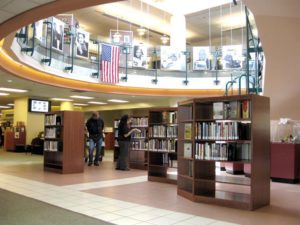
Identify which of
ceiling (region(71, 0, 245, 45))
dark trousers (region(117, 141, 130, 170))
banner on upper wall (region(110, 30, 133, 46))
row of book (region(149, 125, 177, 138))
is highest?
ceiling (region(71, 0, 245, 45))

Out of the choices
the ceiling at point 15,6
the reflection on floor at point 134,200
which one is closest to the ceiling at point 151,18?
the reflection on floor at point 134,200

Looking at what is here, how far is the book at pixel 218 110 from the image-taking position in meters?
5.70

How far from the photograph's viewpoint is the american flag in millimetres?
13383

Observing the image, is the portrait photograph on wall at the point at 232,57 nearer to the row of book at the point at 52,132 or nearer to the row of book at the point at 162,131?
the row of book at the point at 162,131

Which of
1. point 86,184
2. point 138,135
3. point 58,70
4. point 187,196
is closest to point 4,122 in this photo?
point 58,70

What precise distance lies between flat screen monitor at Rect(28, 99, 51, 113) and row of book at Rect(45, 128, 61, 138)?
7.59 meters

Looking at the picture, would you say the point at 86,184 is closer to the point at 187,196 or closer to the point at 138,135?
the point at 187,196

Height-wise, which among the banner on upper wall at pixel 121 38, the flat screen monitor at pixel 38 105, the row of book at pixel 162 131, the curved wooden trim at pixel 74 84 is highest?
A: the banner on upper wall at pixel 121 38

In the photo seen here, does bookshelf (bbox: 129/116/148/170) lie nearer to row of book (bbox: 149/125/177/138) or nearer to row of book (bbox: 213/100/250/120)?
row of book (bbox: 149/125/177/138)

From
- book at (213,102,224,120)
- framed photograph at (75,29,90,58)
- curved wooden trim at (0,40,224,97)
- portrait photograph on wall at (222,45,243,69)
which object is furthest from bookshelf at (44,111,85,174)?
portrait photograph on wall at (222,45,243,69)

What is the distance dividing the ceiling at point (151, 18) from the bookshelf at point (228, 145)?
35.2 ft

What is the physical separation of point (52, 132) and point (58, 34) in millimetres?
3620

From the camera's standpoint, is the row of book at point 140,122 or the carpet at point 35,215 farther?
the row of book at point 140,122

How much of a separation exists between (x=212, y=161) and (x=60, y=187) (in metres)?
3.30
